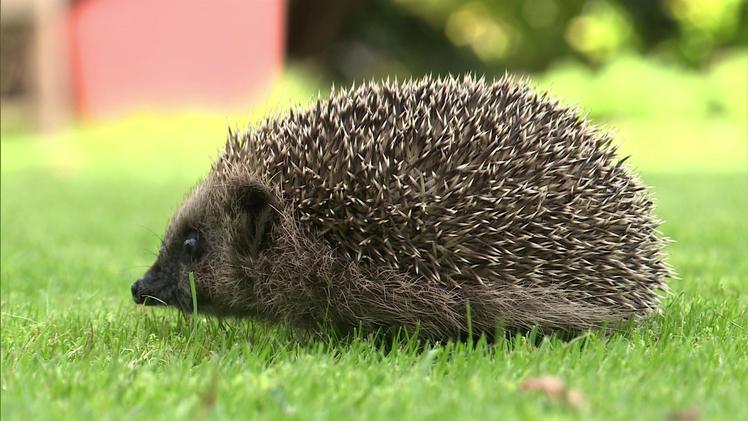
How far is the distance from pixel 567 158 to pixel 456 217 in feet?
2.20

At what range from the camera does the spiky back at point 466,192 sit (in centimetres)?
457

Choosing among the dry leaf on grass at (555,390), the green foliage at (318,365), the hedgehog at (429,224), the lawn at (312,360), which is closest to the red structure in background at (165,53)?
the lawn at (312,360)

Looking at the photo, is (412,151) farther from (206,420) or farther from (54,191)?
(54,191)

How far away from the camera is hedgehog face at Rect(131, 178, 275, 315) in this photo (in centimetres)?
495

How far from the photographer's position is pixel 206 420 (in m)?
3.08

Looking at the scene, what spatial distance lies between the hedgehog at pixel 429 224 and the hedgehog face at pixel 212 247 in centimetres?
1

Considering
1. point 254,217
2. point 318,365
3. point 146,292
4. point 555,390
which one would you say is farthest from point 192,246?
point 555,390

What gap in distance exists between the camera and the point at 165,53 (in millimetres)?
20984

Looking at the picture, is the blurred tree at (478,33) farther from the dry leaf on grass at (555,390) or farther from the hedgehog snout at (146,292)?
the dry leaf on grass at (555,390)

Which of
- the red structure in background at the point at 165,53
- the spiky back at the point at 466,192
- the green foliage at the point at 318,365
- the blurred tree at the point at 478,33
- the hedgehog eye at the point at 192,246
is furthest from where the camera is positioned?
the blurred tree at the point at 478,33

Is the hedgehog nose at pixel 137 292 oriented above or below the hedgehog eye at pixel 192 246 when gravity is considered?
below

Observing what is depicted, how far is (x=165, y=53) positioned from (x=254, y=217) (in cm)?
1682

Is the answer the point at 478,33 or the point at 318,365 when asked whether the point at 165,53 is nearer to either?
the point at 478,33

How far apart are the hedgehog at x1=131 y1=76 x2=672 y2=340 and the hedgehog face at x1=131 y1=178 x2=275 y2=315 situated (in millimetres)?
11
